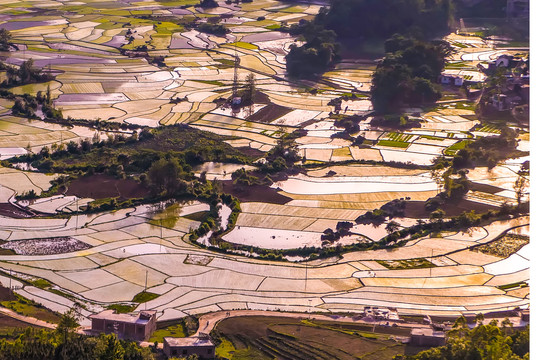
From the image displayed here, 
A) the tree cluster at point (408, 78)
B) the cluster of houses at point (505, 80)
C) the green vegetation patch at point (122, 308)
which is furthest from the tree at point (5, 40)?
the green vegetation patch at point (122, 308)

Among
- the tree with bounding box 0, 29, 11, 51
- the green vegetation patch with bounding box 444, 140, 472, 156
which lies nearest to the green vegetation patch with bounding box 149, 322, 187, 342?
the green vegetation patch with bounding box 444, 140, 472, 156

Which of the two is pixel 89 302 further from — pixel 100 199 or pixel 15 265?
pixel 100 199

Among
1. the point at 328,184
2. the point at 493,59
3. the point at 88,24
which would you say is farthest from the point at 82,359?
the point at 88,24

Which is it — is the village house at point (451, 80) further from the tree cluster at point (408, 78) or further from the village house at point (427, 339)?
the village house at point (427, 339)

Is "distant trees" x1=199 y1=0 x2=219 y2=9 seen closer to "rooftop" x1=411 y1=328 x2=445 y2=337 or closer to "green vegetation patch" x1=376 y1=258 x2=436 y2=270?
"green vegetation patch" x1=376 y1=258 x2=436 y2=270

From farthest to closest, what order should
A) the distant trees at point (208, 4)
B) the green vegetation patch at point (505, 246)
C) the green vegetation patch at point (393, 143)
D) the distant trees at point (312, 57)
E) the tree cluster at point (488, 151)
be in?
the distant trees at point (208, 4) → the distant trees at point (312, 57) → the green vegetation patch at point (393, 143) → the tree cluster at point (488, 151) → the green vegetation patch at point (505, 246)

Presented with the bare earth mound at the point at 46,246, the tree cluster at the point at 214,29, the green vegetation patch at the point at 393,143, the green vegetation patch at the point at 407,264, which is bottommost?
the green vegetation patch at the point at 407,264
